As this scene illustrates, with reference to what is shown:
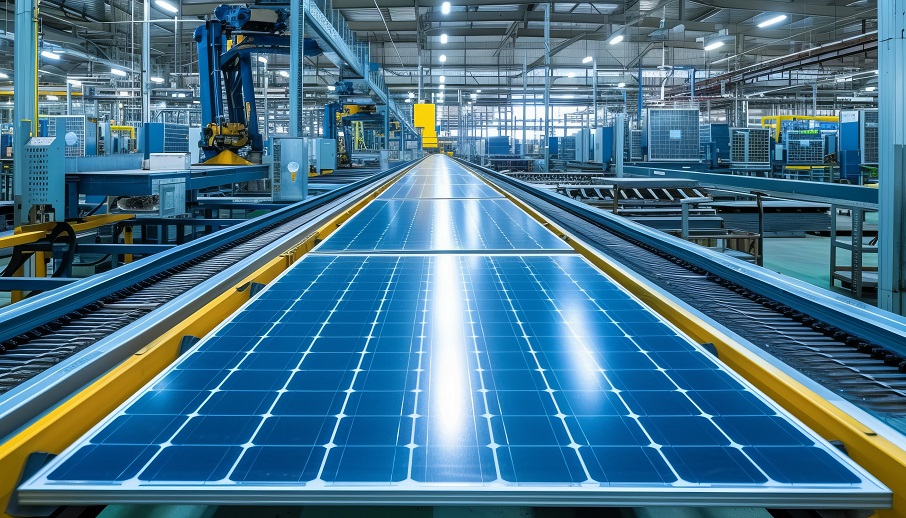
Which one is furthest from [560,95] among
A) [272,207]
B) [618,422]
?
[618,422]

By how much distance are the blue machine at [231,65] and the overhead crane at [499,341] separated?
5916 mm

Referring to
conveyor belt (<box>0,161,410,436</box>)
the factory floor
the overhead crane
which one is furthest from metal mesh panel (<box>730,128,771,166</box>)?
conveyor belt (<box>0,161,410,436</box>)

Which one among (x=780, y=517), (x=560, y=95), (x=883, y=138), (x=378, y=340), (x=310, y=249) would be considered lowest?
(x=780, y=517)

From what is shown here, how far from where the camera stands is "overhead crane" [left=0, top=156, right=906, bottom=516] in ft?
3.85

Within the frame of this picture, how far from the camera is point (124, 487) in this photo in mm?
1172

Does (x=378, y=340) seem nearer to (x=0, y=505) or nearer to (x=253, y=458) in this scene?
(x=253, y=458)

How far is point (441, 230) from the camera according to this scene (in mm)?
4832

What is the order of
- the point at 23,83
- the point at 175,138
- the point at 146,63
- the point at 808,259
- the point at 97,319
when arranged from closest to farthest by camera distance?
1. the point at 97,319
2. the point at 23,83
3. the point at 808,259
4. the point at 146,63
5. the point at 175,138

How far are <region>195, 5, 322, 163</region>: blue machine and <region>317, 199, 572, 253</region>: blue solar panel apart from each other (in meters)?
4.29

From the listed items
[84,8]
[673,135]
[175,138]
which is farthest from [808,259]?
[84,8]

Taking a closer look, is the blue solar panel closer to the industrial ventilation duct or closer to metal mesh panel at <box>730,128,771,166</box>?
metal mesh panel at <box>730,128,771,166</box>

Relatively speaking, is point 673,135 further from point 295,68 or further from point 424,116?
point 424,116

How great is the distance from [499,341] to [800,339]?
106 cm

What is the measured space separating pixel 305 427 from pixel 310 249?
9.02 feet
